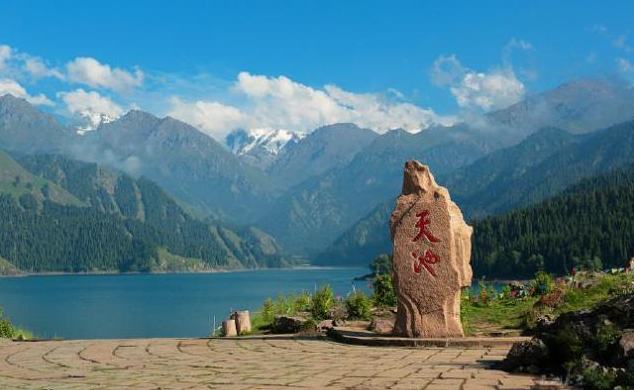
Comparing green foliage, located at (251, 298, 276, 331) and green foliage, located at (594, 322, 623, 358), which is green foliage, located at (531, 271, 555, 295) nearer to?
green foliage, located at (251, 298, 276, 331)

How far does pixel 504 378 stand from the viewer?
11289 millimetres

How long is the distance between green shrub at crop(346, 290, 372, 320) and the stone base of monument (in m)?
3.36

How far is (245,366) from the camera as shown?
14.0m

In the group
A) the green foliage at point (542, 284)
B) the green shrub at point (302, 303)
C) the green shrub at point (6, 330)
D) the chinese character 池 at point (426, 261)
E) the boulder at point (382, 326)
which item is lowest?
the green shrub at point (6, 330)

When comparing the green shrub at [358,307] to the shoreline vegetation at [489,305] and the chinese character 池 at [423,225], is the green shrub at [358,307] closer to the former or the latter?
the shoreline vegetation at [489,305]

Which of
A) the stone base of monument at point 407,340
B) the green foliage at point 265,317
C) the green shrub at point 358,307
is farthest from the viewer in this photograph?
the green foliage at point 265,317

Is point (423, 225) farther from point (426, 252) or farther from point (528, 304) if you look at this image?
point (528, 304)

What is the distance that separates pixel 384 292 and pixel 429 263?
8.24 m

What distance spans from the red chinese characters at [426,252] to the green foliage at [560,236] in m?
104

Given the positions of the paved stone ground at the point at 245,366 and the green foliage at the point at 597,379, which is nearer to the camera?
the green foliage at the point at 597,379

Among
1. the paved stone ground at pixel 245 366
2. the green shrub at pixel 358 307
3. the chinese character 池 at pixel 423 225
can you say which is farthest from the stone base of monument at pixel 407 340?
the green shrub at pixel 358 307

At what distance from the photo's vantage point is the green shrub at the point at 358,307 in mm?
23672

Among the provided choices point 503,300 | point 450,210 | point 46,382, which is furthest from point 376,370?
point 503,300

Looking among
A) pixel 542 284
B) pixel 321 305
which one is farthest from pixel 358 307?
pixel 542 284
